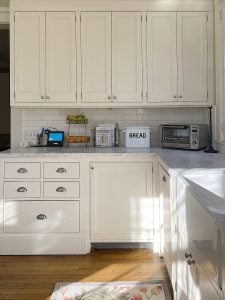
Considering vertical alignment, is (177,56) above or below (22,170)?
above

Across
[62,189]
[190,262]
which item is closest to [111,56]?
[62,189]

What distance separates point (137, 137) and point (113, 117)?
414mm

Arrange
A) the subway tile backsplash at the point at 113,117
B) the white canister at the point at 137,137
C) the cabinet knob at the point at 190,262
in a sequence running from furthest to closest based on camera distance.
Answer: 1. the subway tile backsplash at the point at 113,117
2. the white canister at the point at 137,137
3. the cabinet knob at the point at 190,262

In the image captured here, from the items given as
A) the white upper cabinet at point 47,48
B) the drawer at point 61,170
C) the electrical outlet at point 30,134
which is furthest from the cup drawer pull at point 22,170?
the white upper cabinet at point 47,48

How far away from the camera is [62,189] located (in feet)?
10.2

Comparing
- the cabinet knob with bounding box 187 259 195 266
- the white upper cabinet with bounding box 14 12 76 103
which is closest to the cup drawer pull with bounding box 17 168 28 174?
the white upper cabinet with bounding box 14 12 76 103

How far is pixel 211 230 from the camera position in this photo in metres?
1.22

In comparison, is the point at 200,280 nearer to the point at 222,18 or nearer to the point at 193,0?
the point at 222,18

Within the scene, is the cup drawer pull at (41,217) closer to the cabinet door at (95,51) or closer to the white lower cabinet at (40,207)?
the white lower cabinet at (40,207)

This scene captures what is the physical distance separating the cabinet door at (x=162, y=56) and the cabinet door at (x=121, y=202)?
0.81 meters

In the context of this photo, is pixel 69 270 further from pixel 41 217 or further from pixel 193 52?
pixel 193 52

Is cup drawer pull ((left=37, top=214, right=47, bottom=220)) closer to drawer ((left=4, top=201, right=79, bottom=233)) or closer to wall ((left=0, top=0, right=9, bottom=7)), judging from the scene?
drawer ((left=4, top=201, right=79, bottom=233))

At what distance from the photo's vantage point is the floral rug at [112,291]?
2.34 m

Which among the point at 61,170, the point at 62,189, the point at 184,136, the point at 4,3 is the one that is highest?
the point at 4,3
